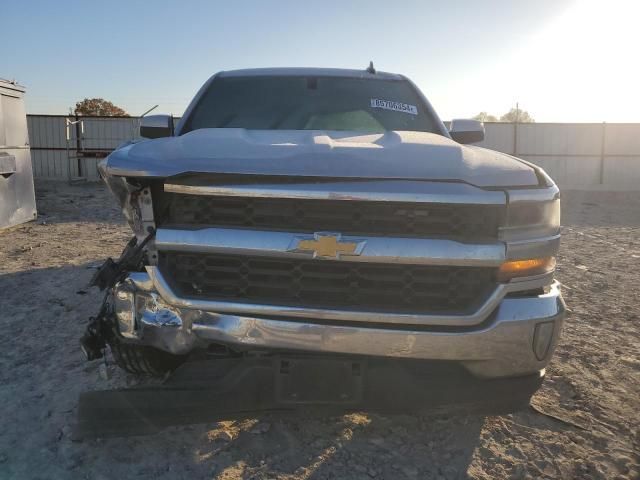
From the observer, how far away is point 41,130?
18750 mm

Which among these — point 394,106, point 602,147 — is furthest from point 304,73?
point 602,147

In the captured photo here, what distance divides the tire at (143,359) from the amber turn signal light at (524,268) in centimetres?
143

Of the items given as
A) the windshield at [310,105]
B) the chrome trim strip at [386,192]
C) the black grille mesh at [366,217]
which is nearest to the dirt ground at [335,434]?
the black grille mesh at [366,217]

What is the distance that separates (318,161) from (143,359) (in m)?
1.24

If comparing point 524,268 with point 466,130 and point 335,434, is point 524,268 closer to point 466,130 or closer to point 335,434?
point 335,434

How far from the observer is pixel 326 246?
203 cm

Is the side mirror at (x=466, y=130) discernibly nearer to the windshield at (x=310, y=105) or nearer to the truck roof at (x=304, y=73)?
the windshield at (x=310, y=105)

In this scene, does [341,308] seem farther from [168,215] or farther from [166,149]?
[166,149]

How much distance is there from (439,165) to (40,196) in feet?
45.5

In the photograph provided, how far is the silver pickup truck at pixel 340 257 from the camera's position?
2035 millimetres

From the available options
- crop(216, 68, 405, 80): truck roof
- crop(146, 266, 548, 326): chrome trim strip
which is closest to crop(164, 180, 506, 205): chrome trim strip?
crop(146, 266, 548, 326): chrome trim strip

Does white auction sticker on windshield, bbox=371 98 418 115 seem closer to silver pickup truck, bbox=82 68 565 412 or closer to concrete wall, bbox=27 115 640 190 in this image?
silver pickup truck, bbox=82 68 565 412

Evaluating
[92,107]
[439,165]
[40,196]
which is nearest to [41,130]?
[40,196]

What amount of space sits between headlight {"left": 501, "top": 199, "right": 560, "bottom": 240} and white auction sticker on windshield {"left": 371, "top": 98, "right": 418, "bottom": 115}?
1.66 metres
